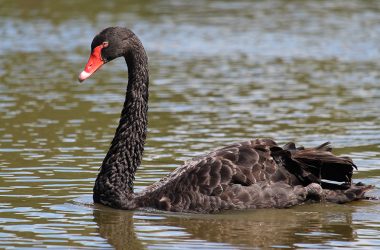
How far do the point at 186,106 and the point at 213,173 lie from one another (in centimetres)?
604

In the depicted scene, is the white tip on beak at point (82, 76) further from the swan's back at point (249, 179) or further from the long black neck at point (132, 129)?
the swan's back at point (249, 179)

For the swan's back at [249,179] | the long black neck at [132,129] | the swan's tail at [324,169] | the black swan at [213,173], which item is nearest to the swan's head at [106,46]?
the black swan at [213,173]

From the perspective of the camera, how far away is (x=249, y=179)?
29.1ft

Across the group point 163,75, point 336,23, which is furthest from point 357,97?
point 336,23

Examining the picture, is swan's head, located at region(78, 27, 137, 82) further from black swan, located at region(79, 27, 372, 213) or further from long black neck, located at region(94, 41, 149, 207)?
→ long black neck, located at region(94, 41, 149, 207)

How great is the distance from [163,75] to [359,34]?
20.0 ft

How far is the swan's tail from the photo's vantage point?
9.02 meters

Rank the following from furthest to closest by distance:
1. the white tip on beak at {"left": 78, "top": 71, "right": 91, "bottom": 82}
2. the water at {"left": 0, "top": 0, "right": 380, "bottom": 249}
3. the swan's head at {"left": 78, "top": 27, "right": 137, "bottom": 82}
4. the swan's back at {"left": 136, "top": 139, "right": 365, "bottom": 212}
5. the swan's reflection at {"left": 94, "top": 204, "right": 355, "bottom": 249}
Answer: the swan's head at {"left": 78, "top": 27, "right": 137, "bottom": 82}
the white tip on beak at {"left": 78, "top": 71, "right": 91, "bottom": 82}
the swan's back at {"left": 136, "top": 139, "right": 365, "bottom": 212}
the water at {"left": 0, "top": 0, "right": 380, "bottom": 249}
the swan's reflection at {"left": 94, "top": 204, "right": 355, "bottom": 249}

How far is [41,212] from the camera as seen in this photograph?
8.95 metres

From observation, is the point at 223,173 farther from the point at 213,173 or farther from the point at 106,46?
the point at 106,46

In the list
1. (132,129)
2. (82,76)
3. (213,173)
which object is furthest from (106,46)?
(213,173)

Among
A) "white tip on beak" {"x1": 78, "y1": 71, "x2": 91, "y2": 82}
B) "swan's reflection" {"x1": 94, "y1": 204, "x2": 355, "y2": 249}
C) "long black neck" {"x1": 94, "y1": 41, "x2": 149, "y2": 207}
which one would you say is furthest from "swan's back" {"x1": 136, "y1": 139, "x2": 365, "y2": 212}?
"white tip on beak" {"x1": 78, "y1": 71, "x2": 91, "y2": 82}

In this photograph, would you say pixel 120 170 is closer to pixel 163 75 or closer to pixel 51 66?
pixel 163 75

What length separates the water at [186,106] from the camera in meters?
8.40
